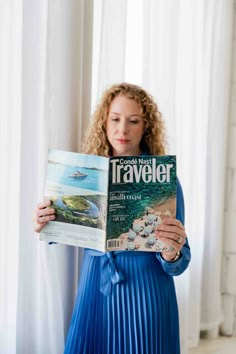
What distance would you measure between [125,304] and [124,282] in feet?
0.18

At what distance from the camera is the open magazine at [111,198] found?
108 centimetres

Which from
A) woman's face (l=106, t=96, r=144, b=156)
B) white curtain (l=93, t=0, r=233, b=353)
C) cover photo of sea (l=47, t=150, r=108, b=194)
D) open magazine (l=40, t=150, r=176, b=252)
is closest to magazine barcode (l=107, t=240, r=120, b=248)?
open magazine (l=40, t=150, r=176, b=252)

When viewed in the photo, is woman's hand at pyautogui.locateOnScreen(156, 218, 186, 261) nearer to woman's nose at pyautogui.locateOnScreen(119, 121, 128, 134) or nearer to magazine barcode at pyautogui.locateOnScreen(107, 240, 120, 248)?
magazine barcode at pyautogui.locateOnScreen(107, 240, 120, 248)

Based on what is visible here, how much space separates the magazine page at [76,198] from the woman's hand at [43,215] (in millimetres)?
11
